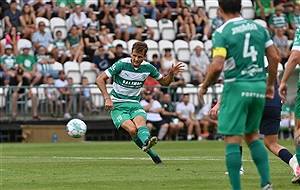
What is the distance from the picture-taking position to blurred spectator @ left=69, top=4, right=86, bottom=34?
102ft

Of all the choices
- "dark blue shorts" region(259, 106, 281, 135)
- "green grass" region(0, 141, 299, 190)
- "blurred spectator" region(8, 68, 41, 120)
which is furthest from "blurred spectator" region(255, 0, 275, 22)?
"dark blue shorts" region(259, 106, 281, 135)

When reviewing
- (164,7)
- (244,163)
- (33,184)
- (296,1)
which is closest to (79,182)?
(33,184)

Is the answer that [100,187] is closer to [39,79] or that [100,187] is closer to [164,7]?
[39,79]

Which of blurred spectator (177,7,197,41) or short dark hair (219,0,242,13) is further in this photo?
blurred spectator (177,7,197,41)

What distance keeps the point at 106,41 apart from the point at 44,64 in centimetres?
293

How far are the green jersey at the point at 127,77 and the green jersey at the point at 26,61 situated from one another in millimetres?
12744

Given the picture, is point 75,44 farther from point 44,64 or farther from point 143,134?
point 143,134

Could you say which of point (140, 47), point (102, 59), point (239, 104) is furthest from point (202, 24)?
point (239, 104)

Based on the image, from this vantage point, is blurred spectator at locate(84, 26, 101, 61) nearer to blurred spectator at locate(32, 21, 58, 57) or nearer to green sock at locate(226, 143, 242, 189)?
blurred spectator at locate(32, 21, 58, 57)

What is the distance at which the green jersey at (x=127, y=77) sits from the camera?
16.0m

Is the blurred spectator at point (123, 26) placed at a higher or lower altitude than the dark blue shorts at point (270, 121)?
higher

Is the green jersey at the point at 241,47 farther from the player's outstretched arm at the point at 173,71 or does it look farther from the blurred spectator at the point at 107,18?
the blurred spectator at the point at 107,18

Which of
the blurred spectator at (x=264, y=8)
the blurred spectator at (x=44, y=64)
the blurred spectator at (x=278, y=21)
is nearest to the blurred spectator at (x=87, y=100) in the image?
the blurred spectator at (x=44, y=64)

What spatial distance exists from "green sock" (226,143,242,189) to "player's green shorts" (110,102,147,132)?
21.9ft
